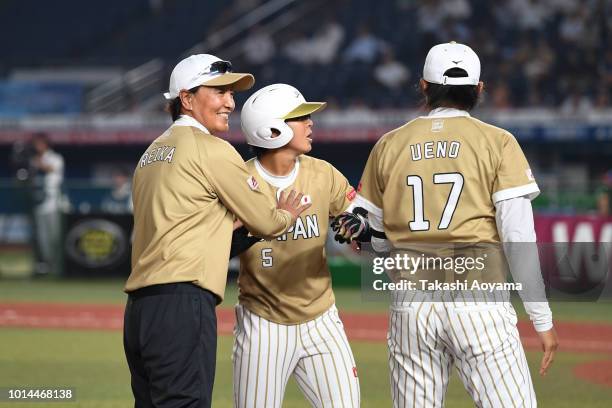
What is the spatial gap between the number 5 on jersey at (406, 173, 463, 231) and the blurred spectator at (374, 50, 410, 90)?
19615mm

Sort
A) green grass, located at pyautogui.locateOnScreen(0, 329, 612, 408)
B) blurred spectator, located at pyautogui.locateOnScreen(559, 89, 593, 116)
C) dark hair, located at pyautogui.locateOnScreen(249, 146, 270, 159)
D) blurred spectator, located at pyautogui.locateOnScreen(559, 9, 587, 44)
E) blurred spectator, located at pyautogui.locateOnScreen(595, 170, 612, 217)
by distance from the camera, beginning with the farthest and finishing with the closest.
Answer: blurred spectator, located at pyautogui.locateOnScreen(559, 9, 587, 44)
blurred spectator, located at pyautogui.locateOnScreen(559, 89, 593, 116)
blurred spectator, located at pyautogui.locateOnScreen(595, 170, 612, 217)
green grass, located at pyautogui.locateOnScreen(0, 329, 612, 408)
dark hair, located at pyautogui.locateOnScreen(249, 146, 270, 159)

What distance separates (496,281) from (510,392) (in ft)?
1.60

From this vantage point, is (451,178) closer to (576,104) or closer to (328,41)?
(576,104)

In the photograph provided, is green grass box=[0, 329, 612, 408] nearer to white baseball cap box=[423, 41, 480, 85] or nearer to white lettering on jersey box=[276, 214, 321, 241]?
white lettering on jersey box=[276, 214, 321, 241]

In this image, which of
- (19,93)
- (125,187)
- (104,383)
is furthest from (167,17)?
(104,383)

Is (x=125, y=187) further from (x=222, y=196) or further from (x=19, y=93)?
(x=222, y=196)

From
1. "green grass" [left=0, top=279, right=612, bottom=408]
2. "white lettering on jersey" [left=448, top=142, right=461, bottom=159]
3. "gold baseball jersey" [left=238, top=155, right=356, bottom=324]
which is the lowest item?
"green grass" [left=0, top=279, right=612, bottom=408]

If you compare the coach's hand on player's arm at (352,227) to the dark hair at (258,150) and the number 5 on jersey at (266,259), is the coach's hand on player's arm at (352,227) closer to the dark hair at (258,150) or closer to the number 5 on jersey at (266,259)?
the number 5 on jersey at (266,259)

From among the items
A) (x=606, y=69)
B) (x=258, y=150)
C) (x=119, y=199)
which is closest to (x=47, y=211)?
(x=119, y=199)

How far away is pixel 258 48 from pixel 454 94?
847 inches

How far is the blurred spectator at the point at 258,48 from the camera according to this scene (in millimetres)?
25891

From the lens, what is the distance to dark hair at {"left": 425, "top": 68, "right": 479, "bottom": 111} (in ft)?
16.2

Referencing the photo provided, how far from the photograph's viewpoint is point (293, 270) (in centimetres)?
560

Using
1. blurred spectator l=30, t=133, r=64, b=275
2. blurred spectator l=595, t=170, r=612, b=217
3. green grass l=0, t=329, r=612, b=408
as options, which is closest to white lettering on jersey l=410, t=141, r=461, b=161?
green grass l=0, t=329, r=612, b=408
